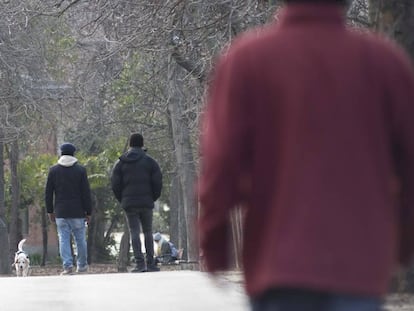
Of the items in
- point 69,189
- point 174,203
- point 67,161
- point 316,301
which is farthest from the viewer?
point 174,203

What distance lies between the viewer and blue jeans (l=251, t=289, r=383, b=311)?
12.3ft

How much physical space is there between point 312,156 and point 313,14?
0.49m

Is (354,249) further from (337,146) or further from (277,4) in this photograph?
(277,4)

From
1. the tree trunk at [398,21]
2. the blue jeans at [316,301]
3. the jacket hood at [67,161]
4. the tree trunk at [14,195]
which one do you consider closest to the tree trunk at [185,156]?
the tree trunk at [14,195]

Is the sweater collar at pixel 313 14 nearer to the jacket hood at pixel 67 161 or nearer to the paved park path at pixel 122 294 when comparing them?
the paved park path at pixel 122 294

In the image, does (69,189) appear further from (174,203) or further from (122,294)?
(174,203)

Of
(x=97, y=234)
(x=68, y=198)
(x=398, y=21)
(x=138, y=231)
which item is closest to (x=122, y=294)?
(x=398, y=21)

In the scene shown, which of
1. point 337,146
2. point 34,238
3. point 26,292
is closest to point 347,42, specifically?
point 337,146

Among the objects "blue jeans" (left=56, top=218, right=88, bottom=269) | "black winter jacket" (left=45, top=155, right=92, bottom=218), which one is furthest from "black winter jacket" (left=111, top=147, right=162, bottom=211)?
"blue jeans" (left=56, top=218, right=88, bottom=269)

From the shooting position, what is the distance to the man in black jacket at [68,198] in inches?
618

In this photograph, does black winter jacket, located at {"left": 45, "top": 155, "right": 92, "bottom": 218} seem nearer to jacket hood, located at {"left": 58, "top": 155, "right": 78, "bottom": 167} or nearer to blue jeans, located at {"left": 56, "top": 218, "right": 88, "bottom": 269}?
jacket hood, located at {"left": 58, "top": 155, "right": 78, "bottom": 167}

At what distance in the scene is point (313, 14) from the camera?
4023 millimetres

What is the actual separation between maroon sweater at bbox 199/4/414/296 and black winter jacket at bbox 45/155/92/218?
11747 mm

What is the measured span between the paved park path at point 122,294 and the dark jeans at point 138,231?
84.8 inches
